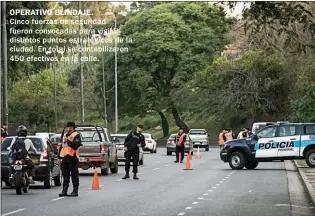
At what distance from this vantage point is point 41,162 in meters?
24.3

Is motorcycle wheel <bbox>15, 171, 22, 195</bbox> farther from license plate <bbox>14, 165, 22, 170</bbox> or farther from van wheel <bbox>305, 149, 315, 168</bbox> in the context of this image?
van wheel <bbox>305, 149, 315, 168</bbox>

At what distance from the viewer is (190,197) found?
21.3 metres

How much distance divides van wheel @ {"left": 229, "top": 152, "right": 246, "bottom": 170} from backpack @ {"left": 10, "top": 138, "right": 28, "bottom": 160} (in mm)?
15739

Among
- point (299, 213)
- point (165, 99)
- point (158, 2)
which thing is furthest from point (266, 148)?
point (158, 2)

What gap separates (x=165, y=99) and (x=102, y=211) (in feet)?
210

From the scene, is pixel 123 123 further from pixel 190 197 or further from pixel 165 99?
pixel 190 197

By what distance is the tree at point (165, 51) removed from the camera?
8075 centimetres

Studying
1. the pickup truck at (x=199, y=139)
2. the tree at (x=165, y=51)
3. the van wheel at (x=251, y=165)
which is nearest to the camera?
the van wheel at (x=251, y=165)

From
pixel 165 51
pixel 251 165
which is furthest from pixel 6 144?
pixel 165 51

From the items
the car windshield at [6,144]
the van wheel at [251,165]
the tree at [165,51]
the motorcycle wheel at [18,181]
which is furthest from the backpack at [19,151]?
the tree at [165,51]

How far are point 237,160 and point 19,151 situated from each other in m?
16.1

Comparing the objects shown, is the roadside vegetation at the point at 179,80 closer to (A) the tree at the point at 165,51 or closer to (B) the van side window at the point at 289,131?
(A) the tree at the point at 165,51

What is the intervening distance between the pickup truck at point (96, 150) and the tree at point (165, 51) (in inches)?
1869

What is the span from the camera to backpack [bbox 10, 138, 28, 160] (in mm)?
22047
